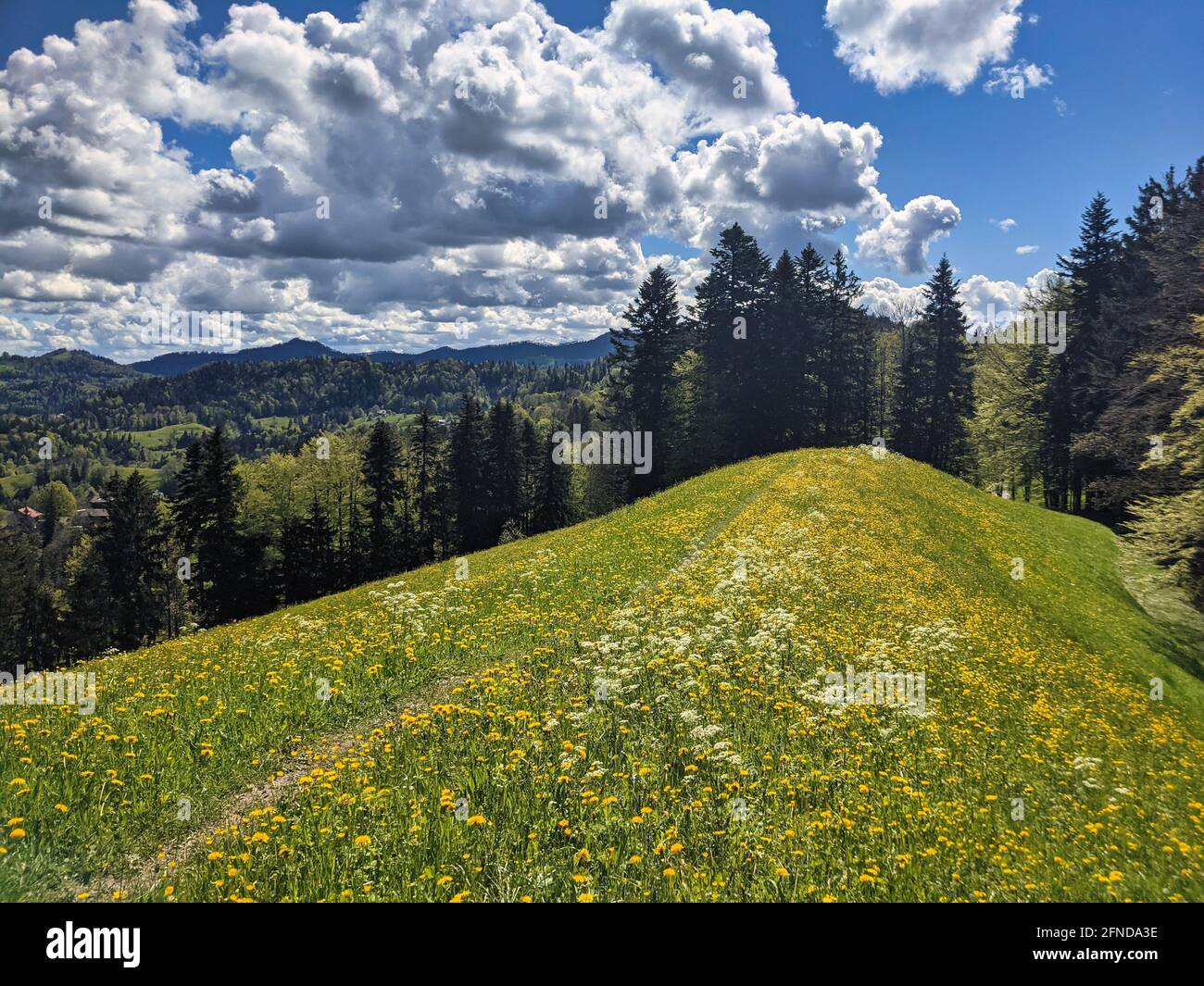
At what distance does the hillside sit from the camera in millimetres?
6656

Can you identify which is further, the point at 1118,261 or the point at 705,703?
the point at 1118,261

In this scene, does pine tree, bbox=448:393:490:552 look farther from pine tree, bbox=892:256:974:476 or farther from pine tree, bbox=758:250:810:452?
pine tree, bbox=892:256:974:476

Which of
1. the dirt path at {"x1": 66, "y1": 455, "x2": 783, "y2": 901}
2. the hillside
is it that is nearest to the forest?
the hillside

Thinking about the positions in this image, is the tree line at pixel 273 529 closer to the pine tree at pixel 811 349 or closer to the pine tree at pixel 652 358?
the pine tree at pixel 652 358

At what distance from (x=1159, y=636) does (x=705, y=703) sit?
2774cm

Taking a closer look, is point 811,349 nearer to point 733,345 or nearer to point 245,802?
point 733,345

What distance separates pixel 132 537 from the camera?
62.8 metres

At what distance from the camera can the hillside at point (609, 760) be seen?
21.8 ft

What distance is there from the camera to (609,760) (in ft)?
28.9

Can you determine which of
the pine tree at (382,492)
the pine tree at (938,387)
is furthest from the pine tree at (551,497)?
the pine tree at (938,387)

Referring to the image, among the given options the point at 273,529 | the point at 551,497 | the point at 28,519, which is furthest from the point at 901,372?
the point at 28,519

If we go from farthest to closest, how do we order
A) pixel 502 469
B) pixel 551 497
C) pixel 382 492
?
pixel 551 497 → pixel 502 469 → pixel 382 492
